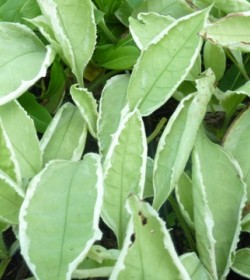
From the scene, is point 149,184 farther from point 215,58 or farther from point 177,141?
point 215,58

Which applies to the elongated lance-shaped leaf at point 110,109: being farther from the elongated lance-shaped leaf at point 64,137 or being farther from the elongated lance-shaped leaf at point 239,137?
the elongated lance-shaped leaf at point 239,137

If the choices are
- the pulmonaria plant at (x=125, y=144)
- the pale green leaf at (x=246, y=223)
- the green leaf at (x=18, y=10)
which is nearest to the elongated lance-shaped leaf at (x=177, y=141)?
the pulmonaria plant at (x=125, y=144)

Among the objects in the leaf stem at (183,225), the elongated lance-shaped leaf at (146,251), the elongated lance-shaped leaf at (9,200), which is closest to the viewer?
the elongated lance-shaped leaf at (146,251)

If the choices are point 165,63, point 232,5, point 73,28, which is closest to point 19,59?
point 73,28

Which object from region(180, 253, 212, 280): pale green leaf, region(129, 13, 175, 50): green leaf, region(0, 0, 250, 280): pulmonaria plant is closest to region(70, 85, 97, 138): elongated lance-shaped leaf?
region(0, 0, 250, 280): pulmonaria plant

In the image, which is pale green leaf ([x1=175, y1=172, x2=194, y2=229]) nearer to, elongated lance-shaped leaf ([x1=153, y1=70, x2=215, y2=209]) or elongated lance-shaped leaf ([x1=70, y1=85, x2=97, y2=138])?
elongated lance-shaped leaf ([x1=153, y1=70, x2=215, y2=209])

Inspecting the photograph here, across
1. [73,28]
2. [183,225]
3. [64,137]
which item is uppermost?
[73,28]
